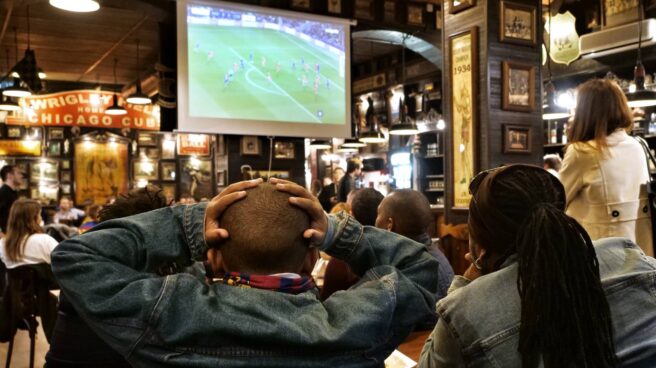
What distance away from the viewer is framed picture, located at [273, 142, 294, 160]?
314 inches

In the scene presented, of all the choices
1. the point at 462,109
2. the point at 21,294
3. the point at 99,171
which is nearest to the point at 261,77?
the point at 462,109

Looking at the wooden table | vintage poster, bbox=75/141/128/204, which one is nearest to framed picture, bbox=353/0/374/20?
the wooden table

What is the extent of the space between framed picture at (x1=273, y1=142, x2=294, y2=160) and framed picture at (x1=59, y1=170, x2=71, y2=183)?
22.1ft

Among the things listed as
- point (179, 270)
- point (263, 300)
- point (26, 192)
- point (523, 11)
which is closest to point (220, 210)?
point (263, 300)

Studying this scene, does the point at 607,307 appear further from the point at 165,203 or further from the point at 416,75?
the point at 416,75

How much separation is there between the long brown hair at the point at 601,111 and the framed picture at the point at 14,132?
1222 centimetres

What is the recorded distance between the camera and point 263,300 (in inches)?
37.8

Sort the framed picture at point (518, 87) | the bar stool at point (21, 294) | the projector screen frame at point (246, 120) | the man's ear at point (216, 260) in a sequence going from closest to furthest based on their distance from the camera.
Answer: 1. the man's ear at point (216, 260)
2. the bar stool at point (21, 294)
3. the framed picture at point (518, 87)
4. the projector screen frame at point (246, 120)

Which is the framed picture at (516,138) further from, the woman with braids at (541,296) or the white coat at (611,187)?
the woman with braids at (541,296)

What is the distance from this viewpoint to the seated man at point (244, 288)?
94 centimetres

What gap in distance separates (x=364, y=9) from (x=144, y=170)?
7716mm

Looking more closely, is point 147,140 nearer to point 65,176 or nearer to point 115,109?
point 65,176

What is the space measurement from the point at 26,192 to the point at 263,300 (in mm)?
12860

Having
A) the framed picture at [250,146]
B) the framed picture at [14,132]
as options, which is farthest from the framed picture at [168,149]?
the framed picture at [250,146]
